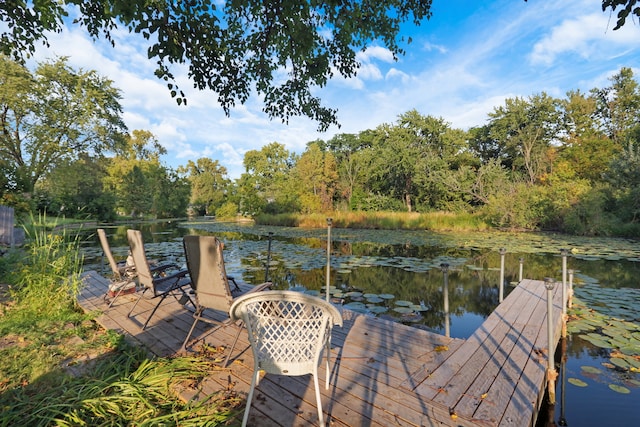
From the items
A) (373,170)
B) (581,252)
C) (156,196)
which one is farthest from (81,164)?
(581,252)

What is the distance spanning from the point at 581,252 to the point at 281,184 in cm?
2417

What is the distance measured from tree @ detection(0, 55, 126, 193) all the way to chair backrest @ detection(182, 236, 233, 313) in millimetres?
24032

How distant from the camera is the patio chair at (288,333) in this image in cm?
158

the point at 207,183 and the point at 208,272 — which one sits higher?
the point at 207,183

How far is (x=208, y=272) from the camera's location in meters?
2.58

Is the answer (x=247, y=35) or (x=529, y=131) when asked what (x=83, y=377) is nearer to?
(x=247, y=35)

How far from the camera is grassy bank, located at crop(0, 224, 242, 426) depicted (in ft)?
5.75

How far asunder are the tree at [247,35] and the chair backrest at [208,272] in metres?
1.75

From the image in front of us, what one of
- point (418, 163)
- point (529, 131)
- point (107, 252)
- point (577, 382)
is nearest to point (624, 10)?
point (577, 382)

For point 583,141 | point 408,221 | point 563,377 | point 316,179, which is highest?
point 583,141

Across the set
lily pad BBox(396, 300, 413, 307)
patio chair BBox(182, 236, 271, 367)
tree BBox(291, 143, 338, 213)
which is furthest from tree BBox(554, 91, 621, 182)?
patio chair BBox(182, 236, 271, 367)

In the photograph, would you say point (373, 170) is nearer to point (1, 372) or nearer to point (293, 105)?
point (293, 105)

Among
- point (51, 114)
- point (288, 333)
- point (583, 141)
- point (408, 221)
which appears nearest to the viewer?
point (288, 333)

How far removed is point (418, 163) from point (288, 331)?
25.9m
